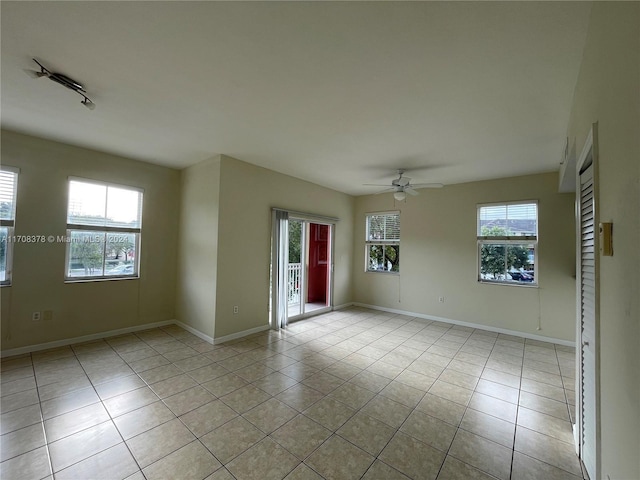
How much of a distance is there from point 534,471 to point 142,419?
304 centimetres

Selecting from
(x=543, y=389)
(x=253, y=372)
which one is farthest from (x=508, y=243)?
(x=253, y=372)

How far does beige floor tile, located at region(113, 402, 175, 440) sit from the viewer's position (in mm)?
2123

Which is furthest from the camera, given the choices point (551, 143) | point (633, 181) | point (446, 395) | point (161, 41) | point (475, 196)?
point (475, 196)

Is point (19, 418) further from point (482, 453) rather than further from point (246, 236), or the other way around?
point (482, 453)

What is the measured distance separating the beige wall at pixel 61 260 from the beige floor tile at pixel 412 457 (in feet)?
14.2

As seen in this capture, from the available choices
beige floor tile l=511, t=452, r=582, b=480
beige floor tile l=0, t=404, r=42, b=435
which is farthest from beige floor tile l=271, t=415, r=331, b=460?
beige floor tile l=0, t=404, r=42, b=435

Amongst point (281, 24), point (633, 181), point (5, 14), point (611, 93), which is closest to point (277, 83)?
point (281, 24)

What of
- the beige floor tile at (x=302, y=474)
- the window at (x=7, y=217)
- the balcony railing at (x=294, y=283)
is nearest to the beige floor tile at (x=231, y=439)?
the beige floor tile at (x=302, y=474)

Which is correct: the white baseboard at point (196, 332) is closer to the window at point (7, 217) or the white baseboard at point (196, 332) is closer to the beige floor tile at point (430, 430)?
the window at point (7, 217)

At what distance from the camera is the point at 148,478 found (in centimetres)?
169

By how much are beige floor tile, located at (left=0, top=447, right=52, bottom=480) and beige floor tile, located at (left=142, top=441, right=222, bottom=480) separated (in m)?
0.66

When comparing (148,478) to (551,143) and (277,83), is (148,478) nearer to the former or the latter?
(277,83)

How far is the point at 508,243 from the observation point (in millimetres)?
4758

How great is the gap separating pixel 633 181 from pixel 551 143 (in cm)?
312
